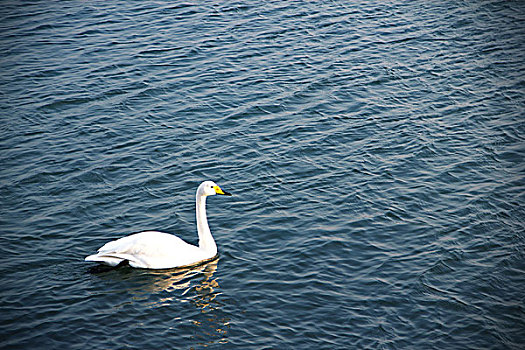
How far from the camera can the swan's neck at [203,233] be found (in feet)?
42.4

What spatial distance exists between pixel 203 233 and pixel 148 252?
48.7 inches

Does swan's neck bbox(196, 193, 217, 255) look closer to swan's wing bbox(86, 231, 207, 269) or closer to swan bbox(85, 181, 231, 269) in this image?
swan bbox(85, 181, 231, 269)

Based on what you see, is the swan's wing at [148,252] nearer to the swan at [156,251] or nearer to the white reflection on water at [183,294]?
the swan at [156,251]

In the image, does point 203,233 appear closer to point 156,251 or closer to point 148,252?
point 156,251

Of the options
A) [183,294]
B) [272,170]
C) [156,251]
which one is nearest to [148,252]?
[156,251]

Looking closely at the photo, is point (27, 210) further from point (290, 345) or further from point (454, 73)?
point (454, 73)

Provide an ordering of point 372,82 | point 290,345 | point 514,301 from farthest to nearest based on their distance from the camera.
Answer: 1. point 372,82
2. point 514,301
3. point 290,345

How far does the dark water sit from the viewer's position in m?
11.3

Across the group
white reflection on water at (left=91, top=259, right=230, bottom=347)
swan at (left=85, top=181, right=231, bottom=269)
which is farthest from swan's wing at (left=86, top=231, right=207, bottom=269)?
white reflection on water at (left=91, top=259, right=230, bottom=347)

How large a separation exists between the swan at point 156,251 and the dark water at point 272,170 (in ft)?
1.01

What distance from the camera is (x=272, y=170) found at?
15.8 m

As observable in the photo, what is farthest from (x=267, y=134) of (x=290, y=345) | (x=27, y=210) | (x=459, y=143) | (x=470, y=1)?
(x=470, y=1)

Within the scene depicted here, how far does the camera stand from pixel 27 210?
14281 mm

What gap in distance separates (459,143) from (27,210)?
11.1m
